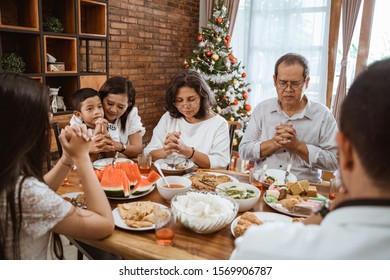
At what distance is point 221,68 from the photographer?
4.61 m

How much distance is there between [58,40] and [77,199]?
8.99 feet

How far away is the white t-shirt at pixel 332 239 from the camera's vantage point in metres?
0.60

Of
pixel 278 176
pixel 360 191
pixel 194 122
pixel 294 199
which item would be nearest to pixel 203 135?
pixel 194 122

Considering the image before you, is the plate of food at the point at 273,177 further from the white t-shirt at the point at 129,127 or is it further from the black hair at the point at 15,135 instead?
the white t-shirt at the point at 129,127

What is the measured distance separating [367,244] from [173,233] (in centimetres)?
66

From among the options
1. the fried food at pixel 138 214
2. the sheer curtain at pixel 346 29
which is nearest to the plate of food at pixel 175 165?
the fried food at pixel 138 214

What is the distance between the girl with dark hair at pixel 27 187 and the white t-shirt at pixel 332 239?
0.61 m

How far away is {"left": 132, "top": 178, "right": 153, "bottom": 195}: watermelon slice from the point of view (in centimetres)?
150

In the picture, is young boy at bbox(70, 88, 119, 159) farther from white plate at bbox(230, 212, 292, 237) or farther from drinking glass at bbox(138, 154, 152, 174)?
white plate at bbox(230, 212, 292, 237)

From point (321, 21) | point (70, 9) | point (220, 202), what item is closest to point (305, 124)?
point (220, 202)

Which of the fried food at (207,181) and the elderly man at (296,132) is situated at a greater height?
the elderly man at (296,132)

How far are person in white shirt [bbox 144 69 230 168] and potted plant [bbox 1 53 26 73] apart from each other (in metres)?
1.59

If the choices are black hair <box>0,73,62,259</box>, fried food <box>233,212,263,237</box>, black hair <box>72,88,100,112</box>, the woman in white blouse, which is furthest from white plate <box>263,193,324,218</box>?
black hair <box>72,88,100,112</box>
